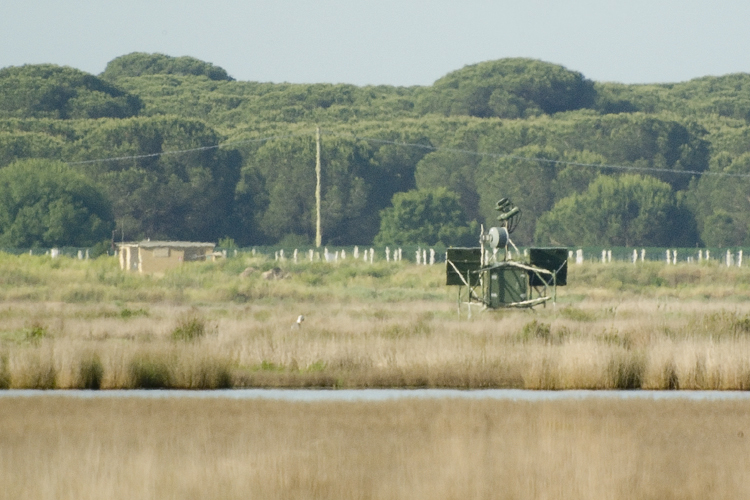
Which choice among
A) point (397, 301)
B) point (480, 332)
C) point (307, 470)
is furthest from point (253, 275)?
point (307, 470)

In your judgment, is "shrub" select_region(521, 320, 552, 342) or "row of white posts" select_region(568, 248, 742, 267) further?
"row of white posts" select_region(568, 248, 742, 267)

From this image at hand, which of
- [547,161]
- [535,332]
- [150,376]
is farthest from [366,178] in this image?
[150,376]

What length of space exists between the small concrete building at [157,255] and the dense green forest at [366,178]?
19.8m

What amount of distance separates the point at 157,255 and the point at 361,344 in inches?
1863

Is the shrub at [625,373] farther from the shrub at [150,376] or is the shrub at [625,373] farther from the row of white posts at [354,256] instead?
the row of white posts at [354,256]

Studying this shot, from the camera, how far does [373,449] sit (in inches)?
565

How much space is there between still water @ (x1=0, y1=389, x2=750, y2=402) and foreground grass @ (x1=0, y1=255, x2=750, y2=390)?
2.71 feet

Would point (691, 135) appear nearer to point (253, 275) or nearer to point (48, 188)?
point (48, 188)

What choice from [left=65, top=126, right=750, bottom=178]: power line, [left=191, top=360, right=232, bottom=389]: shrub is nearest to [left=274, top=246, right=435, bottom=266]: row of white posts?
[left=65, top=126, right=750, bottom=178]: power line

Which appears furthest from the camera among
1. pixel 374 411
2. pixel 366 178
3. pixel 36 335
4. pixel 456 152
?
pixel 456 152

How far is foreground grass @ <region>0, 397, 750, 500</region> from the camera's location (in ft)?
38.4

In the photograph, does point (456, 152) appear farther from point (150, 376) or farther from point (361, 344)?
point (150, 376)

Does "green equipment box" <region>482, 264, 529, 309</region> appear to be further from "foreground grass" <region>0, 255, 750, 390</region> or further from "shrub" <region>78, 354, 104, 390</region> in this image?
"shrub" <region>78, 354, 104, 390</region>

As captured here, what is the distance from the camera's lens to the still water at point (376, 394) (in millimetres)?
19391
